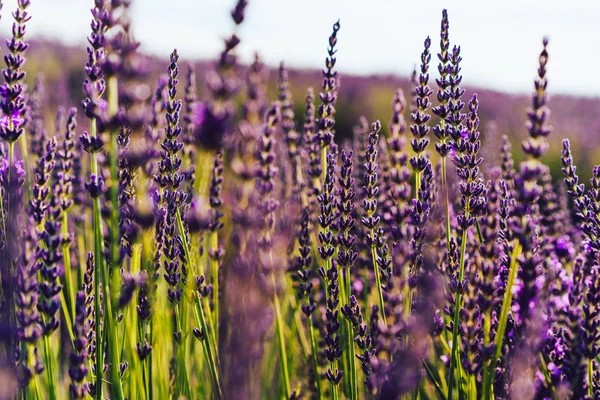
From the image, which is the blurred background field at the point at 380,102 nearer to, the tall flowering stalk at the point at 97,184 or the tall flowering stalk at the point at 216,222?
the tall flowering stalk at the point at 216,222

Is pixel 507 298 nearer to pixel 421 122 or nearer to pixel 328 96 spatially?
pixel 421 122

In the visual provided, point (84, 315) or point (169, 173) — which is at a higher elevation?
point (169, 173)

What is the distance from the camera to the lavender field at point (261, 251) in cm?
84

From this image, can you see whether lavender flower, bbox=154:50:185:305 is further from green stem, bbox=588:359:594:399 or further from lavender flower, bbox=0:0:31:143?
green stem, bbox=588:359:594:399

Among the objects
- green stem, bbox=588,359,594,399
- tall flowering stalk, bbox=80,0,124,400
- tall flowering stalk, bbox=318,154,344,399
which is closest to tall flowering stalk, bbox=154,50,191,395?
tall flowering stalk, bbox=80,0,124,400

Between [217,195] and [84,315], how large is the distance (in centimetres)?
76

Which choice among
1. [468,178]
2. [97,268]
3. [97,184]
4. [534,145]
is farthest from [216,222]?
[534,145]

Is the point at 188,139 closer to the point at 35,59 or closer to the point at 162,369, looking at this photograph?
the point at 162,369

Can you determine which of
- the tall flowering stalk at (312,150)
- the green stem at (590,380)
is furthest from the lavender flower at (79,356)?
the green stem at (590,380)

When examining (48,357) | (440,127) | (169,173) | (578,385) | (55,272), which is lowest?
(48,357)

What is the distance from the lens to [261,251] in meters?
0.88

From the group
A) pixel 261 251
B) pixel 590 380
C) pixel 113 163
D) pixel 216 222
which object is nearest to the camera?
pixel 261 251

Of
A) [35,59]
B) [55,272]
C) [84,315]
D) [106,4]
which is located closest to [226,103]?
[106,4]

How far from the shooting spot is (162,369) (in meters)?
2.43
